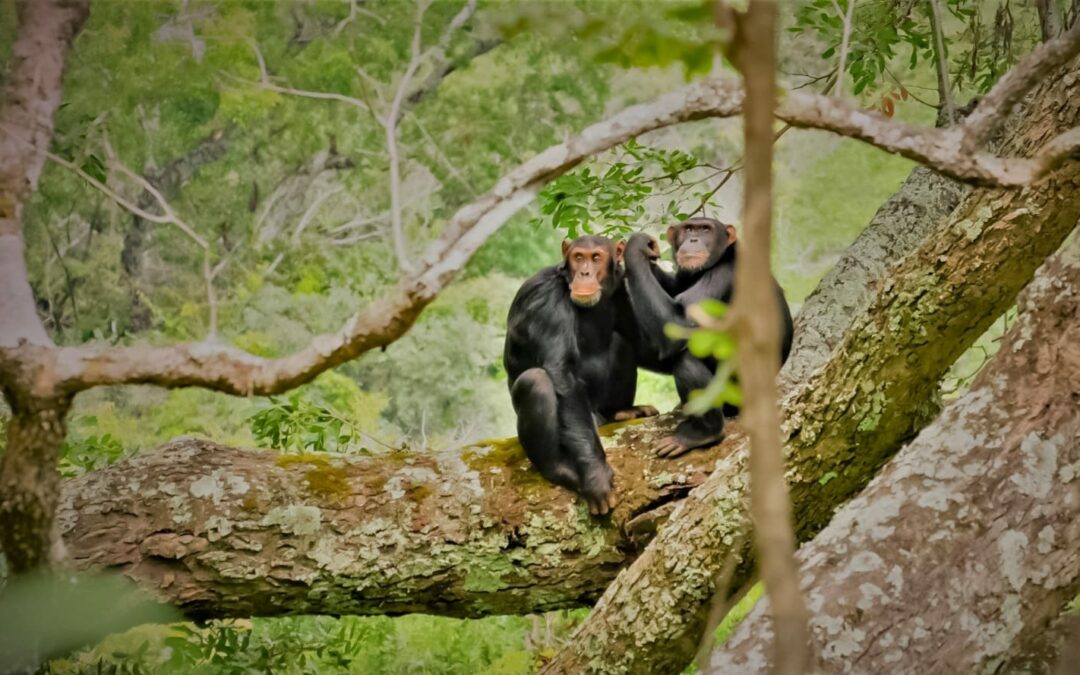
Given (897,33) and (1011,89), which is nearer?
(1011,89)

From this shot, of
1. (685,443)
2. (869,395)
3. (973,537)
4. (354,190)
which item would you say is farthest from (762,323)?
(354,190)

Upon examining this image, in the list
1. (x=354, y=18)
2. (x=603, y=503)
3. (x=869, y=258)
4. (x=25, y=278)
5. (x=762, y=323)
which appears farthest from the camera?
(x=354, y=18)

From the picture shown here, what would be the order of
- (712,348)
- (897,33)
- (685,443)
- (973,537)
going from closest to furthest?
1. (712,348)
2. (973,537)
3. (685,443)
4. (897,33)

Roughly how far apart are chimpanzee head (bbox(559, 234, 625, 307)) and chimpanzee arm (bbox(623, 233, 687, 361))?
0.25ft

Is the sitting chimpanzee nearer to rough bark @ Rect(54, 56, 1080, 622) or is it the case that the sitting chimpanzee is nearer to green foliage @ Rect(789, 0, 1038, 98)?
rough bark @ Rect(54, 56, 1080, 622)

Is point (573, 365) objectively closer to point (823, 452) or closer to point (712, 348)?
point (823, 452)

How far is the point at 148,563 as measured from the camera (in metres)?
3.04

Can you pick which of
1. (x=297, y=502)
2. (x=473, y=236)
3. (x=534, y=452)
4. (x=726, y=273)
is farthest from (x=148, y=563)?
(x=726, y=273)

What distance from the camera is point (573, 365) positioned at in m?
3.82

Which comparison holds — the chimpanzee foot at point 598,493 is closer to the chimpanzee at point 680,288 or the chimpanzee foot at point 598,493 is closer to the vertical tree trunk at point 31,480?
the chimpanzee at point 680,288

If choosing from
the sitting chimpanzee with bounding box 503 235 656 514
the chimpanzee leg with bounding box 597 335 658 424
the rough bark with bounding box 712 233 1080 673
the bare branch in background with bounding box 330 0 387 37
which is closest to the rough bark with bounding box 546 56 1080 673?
the rough bark with bounding box 712 233 1080 673

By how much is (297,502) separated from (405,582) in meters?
0.40

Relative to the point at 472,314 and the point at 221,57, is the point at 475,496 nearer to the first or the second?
the point at 221,57

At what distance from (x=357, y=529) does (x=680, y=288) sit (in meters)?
1.61
